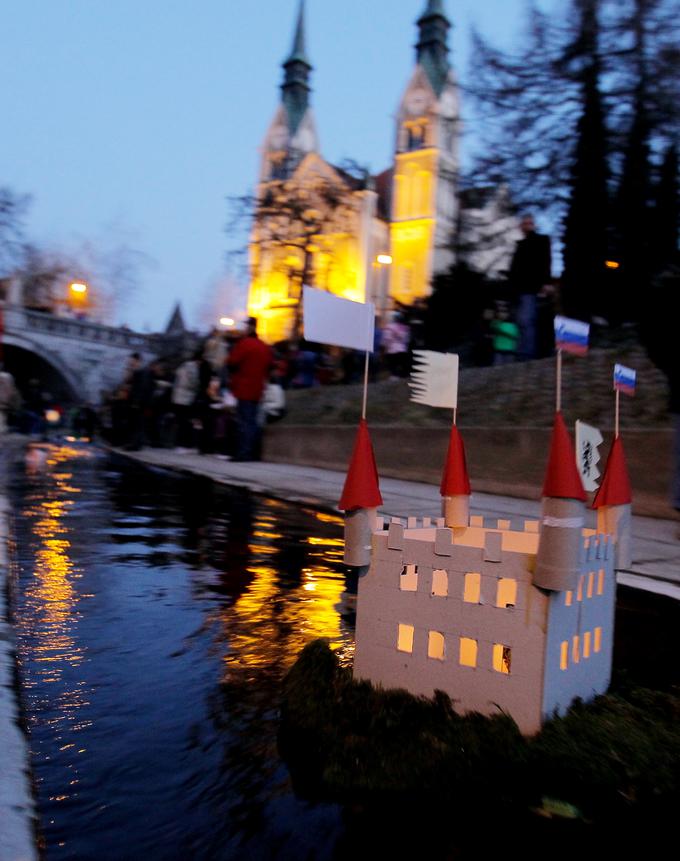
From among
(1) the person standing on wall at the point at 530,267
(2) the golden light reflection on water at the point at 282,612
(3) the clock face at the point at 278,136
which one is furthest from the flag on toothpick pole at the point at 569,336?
(3) the clock face at the point at 278,136

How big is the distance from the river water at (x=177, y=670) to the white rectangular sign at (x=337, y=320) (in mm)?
1144

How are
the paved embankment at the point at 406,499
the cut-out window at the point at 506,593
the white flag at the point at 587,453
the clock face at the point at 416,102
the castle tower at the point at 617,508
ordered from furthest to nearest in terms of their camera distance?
the clock face at the point at 416,102 → the paved embankment at the point at 406,499 → the castle tower at the point at 617,508 → the white flag at the point at 587,453 → the cut-out window at the point at 506,593

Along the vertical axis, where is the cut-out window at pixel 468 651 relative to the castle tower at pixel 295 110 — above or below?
below

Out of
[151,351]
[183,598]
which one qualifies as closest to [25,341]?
[151,351]

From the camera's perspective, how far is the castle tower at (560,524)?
211cm

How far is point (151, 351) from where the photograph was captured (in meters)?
64.4

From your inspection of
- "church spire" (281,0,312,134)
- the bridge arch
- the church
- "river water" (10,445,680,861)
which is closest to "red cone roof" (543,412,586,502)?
"river water" (10,445,680,861)

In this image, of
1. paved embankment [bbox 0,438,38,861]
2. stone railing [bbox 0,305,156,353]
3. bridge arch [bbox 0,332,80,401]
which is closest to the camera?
paved embankment [bbox 0,438,38,861]

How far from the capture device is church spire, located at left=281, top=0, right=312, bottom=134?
9677 cm

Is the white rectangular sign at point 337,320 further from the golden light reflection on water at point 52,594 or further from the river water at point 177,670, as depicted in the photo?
the golden light reflection on water at point 52,594

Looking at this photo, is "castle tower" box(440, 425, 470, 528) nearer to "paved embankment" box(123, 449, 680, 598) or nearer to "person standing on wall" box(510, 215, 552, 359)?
"paved embankment" box(123, 449, 680, 598)

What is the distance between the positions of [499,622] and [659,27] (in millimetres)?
15119

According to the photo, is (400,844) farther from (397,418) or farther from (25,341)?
(25,341)

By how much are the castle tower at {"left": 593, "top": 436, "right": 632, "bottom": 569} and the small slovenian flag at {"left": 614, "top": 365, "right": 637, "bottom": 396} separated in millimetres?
388
